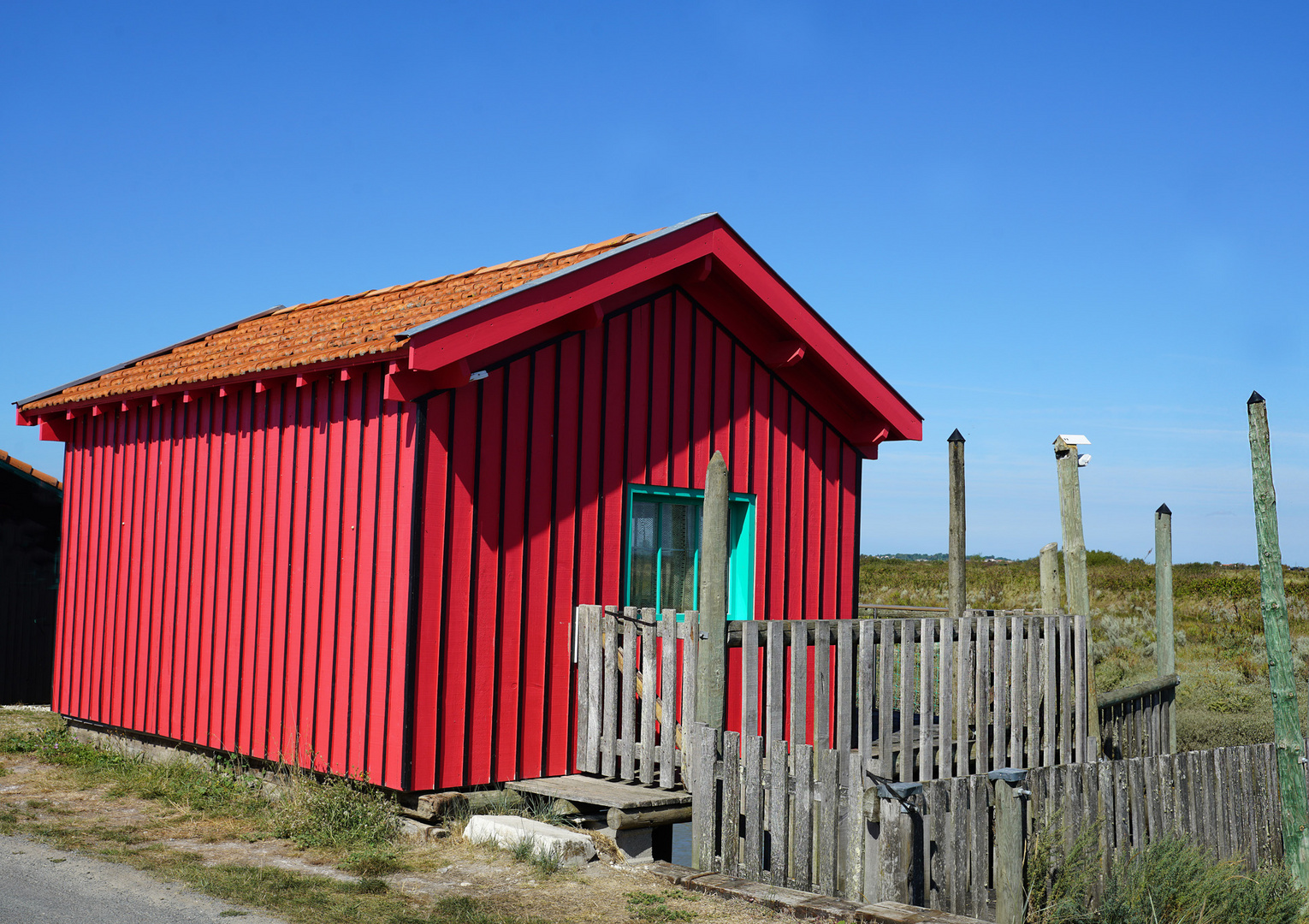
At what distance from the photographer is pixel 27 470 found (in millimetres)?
15781

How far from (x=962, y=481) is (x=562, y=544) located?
6.91 meters

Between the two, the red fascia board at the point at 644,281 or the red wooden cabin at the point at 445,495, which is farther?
the red wooden cabin at the point at 445,495

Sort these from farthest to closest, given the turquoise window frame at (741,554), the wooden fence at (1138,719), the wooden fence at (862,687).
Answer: the wooden fence at (1138,719), the turquoise window frame at (741,554), the wooden fence at (862,687)

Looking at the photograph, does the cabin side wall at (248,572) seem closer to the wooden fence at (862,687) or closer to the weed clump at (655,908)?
the wooden fence at (862,687)

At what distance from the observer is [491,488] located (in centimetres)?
902

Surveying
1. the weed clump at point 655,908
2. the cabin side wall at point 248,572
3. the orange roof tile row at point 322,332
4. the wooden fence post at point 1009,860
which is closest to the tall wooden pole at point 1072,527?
the wooden fence post at point 1009,860

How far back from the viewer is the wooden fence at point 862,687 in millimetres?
7980

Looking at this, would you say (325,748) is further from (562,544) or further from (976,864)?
(976,864)

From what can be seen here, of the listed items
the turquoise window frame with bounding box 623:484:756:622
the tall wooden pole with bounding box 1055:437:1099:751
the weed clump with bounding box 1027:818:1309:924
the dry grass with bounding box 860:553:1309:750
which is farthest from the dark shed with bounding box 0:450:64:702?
the dry grass with bounding box 860:553:1309:750

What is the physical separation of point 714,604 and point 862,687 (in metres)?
1.22

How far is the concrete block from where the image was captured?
7641 millimetres

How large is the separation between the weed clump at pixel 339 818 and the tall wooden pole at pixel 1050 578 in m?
7.14

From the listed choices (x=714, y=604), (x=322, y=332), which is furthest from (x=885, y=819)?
(x=322, y=332)

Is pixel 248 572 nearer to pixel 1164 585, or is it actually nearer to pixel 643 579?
pixel 643 579
